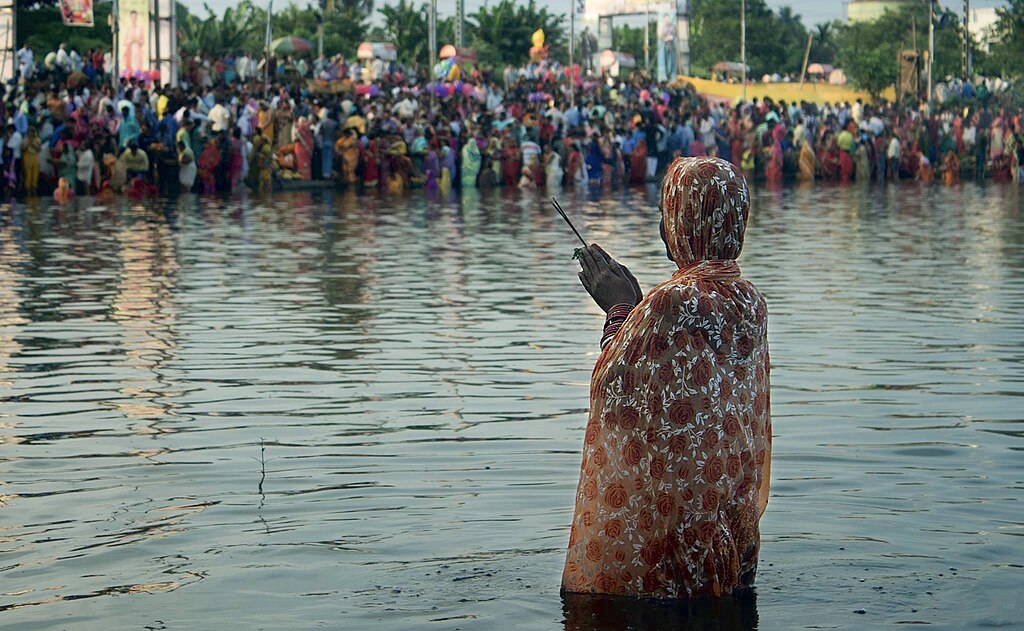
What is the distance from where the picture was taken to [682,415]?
500cm

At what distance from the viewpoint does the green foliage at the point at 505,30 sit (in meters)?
67.5

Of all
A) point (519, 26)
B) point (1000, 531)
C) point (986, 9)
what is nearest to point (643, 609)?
point (1000, 531)

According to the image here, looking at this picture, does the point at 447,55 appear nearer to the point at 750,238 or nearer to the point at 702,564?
the point at 750,238

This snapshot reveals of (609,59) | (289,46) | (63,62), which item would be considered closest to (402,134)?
(63,62)

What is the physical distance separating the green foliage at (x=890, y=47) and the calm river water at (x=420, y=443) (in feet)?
177

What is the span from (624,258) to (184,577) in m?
12.8

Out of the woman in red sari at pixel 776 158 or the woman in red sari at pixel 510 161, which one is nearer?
the woman in red sari at pixel 510 161

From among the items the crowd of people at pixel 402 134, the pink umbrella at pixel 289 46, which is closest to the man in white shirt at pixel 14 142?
the crowd of people at pixel 402 134

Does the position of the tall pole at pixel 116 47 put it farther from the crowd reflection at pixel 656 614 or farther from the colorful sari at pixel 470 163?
the crowd reflection at pixel 656 614

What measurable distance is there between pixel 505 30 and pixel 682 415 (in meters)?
63.7

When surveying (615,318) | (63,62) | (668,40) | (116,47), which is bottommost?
(615,318)

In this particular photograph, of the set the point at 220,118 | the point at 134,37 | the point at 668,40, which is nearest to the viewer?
the point at 220,118

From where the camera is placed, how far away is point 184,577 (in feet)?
19.7

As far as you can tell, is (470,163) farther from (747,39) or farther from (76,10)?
(747,39)
